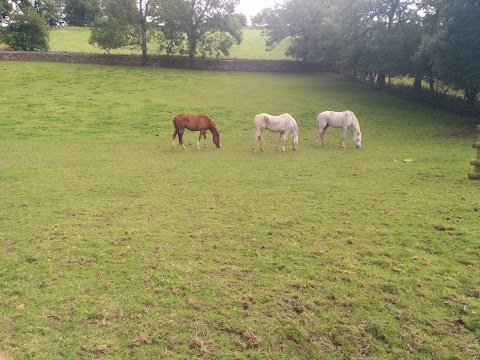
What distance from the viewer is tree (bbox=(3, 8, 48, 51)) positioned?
35.5 m

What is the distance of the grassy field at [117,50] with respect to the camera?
3997 centimetres

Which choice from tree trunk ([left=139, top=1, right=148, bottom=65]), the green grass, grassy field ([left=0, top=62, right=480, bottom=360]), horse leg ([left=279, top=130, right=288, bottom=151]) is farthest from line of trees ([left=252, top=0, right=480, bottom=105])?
tree trunk ([left=139, top=1, right=148, bottom=65])

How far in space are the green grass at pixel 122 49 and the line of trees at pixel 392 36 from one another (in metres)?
4.27

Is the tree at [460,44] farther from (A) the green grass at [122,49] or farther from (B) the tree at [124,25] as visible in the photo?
(B) the tree at [124,25]

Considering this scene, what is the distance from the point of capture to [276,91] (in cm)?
2917

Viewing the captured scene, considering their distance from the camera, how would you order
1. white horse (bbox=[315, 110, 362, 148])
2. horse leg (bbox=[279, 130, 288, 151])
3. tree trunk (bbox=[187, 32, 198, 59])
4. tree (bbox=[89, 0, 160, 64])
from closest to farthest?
horse leg (bbox=[279, 130, 288, 151])
white horse (bbox=[315, 110, 362, 148])
tree (bbox=[89, 0, 160, 64])
tree trunk (bbox=[187, 32, 198, 59])

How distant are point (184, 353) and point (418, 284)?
10.3ft

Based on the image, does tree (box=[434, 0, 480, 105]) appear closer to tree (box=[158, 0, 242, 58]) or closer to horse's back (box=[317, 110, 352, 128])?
horse's back (box=[317, 110, 352, 128])

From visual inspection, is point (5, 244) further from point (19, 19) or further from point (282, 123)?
point (19, 19)

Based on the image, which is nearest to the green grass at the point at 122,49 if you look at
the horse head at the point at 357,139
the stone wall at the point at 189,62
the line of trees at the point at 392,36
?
the stone wall at the point at 189,62

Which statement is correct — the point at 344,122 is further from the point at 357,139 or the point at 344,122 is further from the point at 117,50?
the point at 117,50

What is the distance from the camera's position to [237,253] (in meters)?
5.85

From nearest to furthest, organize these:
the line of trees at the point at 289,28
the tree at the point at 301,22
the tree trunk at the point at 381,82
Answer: the line of trees at the point at 289,28 < the tree trunk at the point at 381,82 < the tree at the point at 301,22

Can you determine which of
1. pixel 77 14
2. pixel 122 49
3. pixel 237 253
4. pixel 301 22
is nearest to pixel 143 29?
pixel 122 49
